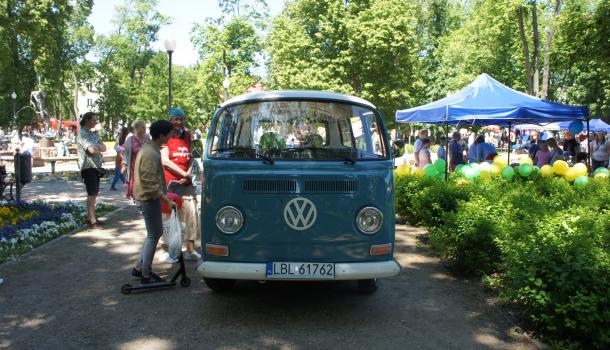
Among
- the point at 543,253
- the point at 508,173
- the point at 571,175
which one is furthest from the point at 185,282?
the point at 571,175

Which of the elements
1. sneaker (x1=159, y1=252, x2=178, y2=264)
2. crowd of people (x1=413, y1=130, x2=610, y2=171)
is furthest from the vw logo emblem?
crowd of people (x1=413, y1=130, x2=610, y2=171)

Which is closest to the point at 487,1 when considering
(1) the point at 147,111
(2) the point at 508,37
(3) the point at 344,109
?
(2) the point at 508,37

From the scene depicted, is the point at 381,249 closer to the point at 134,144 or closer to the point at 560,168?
the point at 134,144

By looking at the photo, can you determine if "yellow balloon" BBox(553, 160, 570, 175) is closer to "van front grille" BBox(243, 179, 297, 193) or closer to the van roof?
the van roof

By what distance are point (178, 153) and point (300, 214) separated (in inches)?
110

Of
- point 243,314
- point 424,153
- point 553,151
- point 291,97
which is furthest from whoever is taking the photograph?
point 424,153

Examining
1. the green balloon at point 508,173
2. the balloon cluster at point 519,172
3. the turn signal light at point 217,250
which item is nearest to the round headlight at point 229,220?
the turn signal light at point 217,250

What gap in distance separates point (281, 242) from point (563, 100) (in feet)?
173

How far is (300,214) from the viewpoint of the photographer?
4922mm

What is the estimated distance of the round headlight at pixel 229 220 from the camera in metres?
4.95

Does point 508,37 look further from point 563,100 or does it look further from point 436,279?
point 436,279

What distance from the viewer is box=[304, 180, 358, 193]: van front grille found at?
4.93 metres

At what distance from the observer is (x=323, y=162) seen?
5113 millimetres

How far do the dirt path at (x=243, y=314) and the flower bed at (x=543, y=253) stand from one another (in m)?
0.36
